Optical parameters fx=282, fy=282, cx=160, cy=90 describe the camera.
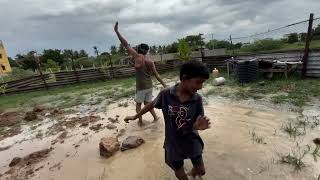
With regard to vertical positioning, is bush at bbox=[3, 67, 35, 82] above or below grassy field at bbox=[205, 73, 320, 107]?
below

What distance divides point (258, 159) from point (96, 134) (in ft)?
10.7

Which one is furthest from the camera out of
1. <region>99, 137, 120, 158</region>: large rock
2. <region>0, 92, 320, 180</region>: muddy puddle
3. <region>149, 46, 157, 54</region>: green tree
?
<region>149, 46, 157, 54</region>: green tree

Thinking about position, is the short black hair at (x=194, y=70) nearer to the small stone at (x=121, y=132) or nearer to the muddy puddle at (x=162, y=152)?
the muddy puddle at (x=162, y=152)

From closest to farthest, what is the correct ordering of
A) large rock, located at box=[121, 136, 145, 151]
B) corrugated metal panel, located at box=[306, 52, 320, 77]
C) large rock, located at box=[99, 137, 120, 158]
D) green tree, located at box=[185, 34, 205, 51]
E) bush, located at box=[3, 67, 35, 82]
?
large rock, located at box=[99, 137, 120, 158] → large rock, located at box=[121, 136, 145, 151] → corrugated metal panel, located at box=[306, 52, 320, 77] → green tree, located at box=[185, 34, 205, 51] → bush, located at box=[3, 67, 35, 82]

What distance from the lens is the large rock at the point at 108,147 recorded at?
4438 millimetres

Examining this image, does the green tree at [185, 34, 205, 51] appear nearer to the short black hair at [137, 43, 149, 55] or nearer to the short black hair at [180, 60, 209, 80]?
the short black hair at [137, 43, 149, 55]

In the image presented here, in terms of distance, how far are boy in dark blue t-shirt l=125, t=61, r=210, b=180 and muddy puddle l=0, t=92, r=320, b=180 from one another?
111 centimetres

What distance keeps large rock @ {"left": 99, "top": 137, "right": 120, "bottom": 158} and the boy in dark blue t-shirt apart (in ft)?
6.75

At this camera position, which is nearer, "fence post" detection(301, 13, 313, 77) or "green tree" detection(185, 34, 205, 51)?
"fence post" detection(301, 13, 313, 77)

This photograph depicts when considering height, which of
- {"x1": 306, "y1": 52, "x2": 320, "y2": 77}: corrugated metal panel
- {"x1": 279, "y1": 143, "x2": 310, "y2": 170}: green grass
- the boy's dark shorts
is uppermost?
the boy's dark shorts

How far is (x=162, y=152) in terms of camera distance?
432 cm

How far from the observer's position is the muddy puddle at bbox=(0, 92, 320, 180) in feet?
11.6

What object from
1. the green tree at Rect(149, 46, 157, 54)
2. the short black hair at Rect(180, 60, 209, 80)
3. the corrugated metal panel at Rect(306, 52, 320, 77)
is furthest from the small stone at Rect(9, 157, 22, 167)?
the green tree at Rect(149, 46, 157, 54)

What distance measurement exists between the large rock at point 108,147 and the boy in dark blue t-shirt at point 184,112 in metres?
2.06
